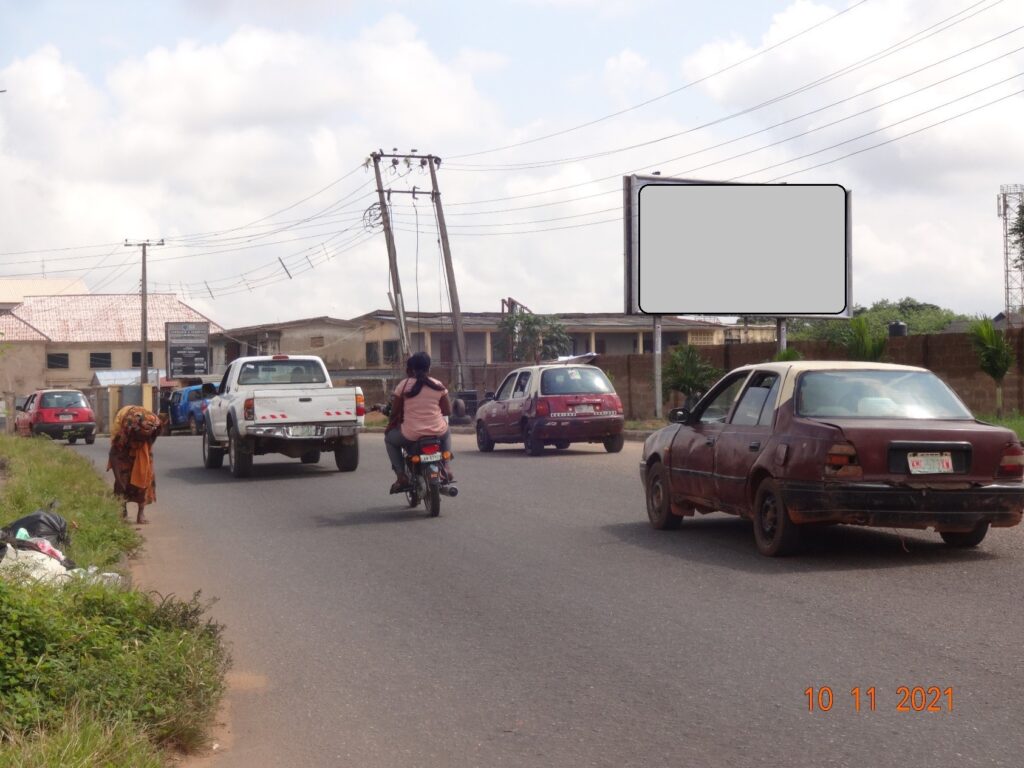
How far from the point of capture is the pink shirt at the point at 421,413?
1395 centimetres

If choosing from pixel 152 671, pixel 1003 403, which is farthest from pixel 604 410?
pixel 152 671

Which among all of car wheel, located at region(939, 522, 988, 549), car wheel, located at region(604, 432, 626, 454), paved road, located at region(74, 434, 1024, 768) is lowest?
paved road, located at region(74, 434, 1024, 768)

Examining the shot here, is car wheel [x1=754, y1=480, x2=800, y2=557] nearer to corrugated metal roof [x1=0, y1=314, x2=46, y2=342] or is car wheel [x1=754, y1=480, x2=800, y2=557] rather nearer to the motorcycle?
the motorcycle

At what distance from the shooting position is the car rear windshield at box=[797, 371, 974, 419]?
9789 millimetres

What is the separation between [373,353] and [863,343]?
43456mm

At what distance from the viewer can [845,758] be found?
4.91 meters

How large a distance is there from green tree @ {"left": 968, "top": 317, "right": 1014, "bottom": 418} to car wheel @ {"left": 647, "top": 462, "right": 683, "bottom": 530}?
15194 mm

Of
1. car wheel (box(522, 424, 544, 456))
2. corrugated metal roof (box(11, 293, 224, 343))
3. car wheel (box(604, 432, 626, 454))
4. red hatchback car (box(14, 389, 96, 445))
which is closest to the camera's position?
car wheel (box(522, 424, 544, 456))

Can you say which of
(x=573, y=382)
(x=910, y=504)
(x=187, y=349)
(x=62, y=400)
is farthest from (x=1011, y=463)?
(x=187, y=349)

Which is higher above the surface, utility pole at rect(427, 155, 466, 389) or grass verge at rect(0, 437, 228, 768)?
utility pole at rect(427, 155, 466, 389)

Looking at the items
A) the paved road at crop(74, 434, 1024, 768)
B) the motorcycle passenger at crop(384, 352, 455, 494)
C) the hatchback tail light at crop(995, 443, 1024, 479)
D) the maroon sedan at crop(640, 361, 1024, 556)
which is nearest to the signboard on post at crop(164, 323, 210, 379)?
the motorcycle passenger at crop(384, 352, 455, 494)

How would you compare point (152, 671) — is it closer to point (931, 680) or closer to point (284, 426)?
point (931, 680)

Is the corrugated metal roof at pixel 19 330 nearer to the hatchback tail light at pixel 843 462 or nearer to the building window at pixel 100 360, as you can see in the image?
the building window at pixel 100 360

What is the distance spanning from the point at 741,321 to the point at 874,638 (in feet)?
239
